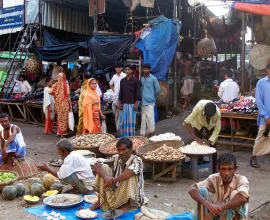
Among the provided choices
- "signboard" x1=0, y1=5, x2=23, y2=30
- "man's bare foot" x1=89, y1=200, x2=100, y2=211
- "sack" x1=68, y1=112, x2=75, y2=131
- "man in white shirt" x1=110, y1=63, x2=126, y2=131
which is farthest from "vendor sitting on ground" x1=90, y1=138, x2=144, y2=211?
"signboard" x1=0, y1=5, x2=23, y2=30

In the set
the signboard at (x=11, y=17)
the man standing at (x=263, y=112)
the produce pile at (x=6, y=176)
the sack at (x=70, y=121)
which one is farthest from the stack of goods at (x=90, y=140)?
the signboard at (x=11, y=17)

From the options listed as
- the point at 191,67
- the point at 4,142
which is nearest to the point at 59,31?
the point at 191,67

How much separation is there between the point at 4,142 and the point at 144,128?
3.94 metres

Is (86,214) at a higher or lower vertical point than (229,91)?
lower

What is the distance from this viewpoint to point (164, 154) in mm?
6043

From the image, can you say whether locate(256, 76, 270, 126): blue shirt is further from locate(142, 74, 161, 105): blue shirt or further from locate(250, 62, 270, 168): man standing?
locate(142, 74, 161, 105): blue shirt

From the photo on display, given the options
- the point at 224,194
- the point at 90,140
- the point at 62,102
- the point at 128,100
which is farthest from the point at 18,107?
the point at 224,194

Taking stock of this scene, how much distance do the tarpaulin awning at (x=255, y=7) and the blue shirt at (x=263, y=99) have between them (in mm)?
2686

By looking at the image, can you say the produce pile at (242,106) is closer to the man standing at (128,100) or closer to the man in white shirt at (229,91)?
the man in white shirt at (229,91)

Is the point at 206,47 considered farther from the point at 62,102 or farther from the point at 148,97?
the point at 62,102

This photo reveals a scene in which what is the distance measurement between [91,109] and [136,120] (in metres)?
2.41

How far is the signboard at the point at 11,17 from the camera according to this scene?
15.2 meters

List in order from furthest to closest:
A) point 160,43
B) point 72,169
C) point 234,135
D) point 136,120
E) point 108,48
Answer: point 108,48
point 136,120
point 160,43
point 234,135
point 72,169

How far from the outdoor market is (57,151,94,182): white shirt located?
0.01m
